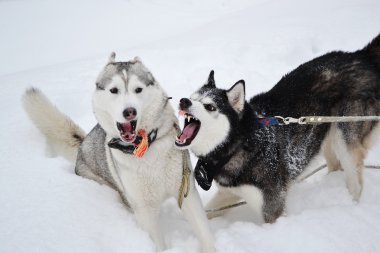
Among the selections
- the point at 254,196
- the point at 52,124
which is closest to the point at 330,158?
A: the point at 254,196

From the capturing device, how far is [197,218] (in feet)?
8.90

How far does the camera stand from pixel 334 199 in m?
3.18

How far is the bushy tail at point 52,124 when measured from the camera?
3842mm

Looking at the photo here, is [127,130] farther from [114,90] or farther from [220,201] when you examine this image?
[220,201]

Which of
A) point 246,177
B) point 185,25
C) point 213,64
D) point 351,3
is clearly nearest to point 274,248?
point 246,177

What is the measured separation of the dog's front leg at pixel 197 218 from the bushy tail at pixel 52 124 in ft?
5.95

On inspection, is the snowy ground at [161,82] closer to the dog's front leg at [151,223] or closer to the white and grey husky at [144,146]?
the dog's front leg at [151,223]

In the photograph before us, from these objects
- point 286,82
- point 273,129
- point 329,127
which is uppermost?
point 286,82

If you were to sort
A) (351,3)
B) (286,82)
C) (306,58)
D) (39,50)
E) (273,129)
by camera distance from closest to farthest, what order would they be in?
(273,129)
(286,82)
(306,58)
(351,3)
(39,50)

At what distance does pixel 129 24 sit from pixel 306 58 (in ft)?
23.2

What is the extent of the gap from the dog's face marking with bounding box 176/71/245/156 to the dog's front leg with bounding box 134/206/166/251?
2.12 feet

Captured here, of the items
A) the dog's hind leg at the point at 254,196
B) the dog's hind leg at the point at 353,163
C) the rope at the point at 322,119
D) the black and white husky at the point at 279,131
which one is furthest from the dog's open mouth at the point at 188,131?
the dog's hind leg at the point at 353,163

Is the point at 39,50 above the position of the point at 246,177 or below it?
above

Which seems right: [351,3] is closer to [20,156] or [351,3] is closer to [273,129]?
[273,129]
